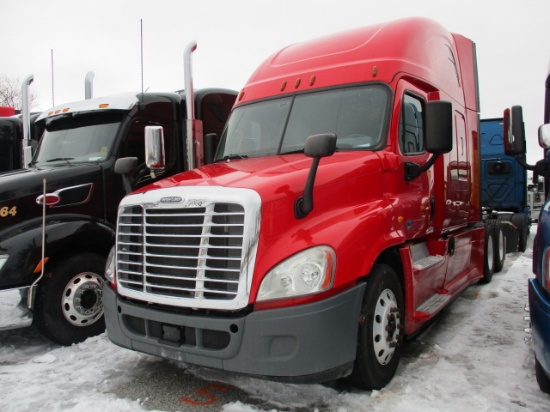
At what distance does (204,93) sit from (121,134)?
1.63 m

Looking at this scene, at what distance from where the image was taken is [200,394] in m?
3.63

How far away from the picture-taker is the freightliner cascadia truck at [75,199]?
458 cm

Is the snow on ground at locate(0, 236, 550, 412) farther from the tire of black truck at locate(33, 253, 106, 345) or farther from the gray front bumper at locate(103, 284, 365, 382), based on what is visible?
the gray front bumper at locate(103, 284, 365, 382)

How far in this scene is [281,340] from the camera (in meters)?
3.04

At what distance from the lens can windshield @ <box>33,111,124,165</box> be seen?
5.70m

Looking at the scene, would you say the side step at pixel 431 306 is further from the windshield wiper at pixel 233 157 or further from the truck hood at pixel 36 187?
the truck hood at pixel 36 187

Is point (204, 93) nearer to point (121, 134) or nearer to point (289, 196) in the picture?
point (121, 134)

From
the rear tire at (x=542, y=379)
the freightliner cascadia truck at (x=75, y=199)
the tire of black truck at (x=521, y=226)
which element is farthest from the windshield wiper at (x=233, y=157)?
the tire of black truck at (x=521, y=226)

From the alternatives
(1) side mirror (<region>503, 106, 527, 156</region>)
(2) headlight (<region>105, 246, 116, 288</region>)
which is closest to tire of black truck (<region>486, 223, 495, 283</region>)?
(1) side mirror (<region>503, 106, 527, 156</region>)

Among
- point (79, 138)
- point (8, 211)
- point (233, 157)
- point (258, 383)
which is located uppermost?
point (79, 138)

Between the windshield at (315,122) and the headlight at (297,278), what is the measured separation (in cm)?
142

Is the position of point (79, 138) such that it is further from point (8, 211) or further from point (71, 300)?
point (71, 300)

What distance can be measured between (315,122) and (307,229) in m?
1.48

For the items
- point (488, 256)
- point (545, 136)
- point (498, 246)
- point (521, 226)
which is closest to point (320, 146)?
point (545, 136)
